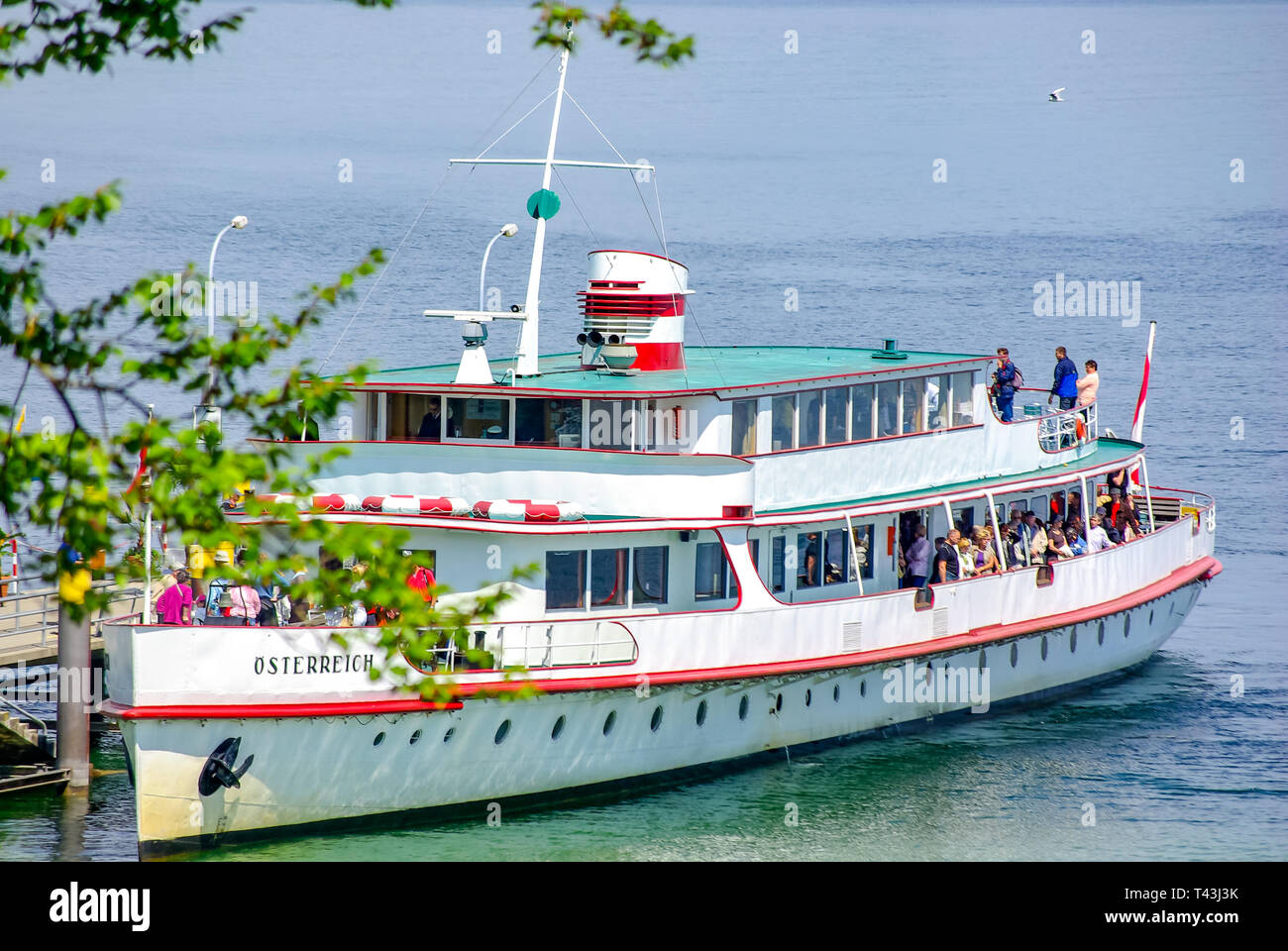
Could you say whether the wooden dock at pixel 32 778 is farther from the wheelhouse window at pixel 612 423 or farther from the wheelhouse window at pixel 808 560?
the wheelhouse window at pixel 808 560

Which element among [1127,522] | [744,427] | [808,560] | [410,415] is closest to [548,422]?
[410,415]

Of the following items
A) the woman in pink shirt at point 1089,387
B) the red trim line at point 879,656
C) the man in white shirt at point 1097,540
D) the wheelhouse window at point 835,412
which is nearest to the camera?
the red trim line at point 879,656

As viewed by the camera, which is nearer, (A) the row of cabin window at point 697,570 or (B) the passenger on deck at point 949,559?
(A) the row of cabin window at point 697,570

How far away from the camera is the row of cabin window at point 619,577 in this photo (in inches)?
932

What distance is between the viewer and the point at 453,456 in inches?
933

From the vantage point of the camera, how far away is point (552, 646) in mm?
22844

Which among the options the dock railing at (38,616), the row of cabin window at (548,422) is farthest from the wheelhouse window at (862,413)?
the dock railing at (38,616)

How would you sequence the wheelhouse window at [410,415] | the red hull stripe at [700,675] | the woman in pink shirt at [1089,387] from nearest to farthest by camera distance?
the red hull stripe at [700,675] < the wheelhouse window at [410,415] < the woman in pink shirt at [1089,387]

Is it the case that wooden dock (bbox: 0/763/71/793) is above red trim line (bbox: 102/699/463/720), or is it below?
below

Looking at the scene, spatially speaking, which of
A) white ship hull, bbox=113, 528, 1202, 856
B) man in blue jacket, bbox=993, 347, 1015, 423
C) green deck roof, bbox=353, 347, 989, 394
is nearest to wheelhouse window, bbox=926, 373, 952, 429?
green deck roof, bbox=353, 347, 989, 394

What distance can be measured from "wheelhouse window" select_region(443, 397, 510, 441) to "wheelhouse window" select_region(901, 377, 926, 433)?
255 inches

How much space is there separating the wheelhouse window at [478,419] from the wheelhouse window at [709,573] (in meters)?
2.96

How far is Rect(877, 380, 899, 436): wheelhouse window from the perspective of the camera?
27344 millimetres

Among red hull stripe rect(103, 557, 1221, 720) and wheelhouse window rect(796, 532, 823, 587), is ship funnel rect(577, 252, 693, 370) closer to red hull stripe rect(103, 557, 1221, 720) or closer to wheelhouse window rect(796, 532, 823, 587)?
wheelhouse window rect(796, 532, 823, 587)
